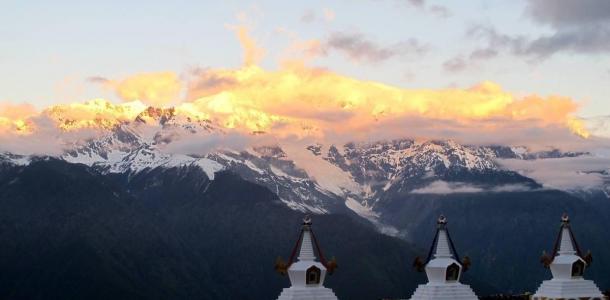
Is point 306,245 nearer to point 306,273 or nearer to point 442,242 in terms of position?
point 306,273

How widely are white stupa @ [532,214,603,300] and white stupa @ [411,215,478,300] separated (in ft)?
34.0

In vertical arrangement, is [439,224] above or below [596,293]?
above

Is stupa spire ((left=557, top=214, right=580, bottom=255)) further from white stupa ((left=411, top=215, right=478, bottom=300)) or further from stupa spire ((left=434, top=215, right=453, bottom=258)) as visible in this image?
stupa spire ((left=434, top=215, right=453, bottom=258))

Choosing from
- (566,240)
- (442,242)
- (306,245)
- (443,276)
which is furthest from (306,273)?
(566,240)

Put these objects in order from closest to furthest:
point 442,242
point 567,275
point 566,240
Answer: point 442,242, point 567,275, point 566,240

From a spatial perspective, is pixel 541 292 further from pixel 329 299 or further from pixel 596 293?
pixel 329 299

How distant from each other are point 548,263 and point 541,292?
3.40 metres

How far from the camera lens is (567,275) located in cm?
13075

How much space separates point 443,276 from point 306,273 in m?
14.4

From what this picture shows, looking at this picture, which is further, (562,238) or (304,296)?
(562,238)

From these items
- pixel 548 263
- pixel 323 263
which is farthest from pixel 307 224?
pixel 548 263

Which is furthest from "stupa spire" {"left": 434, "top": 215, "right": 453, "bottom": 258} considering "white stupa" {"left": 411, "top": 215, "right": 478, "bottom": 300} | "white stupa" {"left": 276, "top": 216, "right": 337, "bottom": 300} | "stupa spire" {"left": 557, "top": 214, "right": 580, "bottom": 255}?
"stupa spire" {"left": 557, "top": 214, "right": 580, "bottom": 255}

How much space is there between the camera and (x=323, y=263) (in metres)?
127

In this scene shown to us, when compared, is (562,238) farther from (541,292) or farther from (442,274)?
(442,274)
